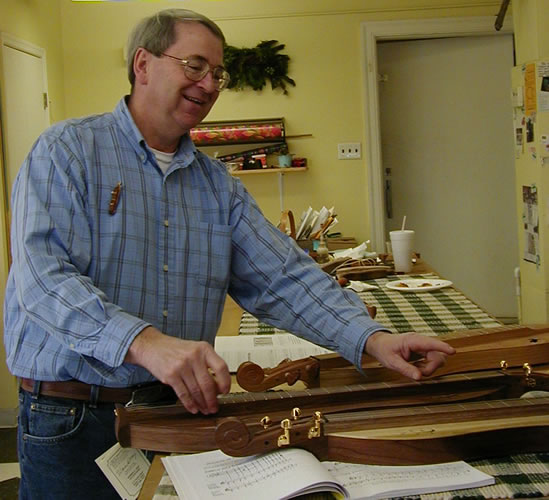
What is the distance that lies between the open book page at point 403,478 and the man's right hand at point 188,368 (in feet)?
0.66

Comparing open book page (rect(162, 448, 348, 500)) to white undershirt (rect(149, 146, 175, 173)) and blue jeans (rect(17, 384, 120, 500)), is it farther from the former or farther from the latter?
white undershirt (rect(149, 146, 175, 173))

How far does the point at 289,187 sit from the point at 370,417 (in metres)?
4.23

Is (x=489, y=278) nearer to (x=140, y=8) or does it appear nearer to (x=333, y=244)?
(x=333, y=244)

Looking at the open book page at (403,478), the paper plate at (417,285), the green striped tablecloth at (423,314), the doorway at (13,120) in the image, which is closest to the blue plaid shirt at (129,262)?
the open book page at (403,478)

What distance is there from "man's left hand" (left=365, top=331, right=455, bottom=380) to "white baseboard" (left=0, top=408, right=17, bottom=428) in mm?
3123

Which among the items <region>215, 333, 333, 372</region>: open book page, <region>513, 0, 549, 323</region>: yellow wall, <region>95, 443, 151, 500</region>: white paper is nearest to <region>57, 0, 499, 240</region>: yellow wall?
<region>513, 0, 549, 323</region>: yellow wall

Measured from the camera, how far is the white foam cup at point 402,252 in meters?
3.41

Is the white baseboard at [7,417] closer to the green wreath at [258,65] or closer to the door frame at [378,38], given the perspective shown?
the green wreath at [258,65]

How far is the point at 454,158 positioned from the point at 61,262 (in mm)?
4626

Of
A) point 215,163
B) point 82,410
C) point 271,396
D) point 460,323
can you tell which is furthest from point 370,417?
point 460,323

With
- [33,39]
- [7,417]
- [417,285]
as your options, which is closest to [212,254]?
[417,285]

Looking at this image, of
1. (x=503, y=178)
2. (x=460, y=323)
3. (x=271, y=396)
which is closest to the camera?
Answer: (x=271, y=396)

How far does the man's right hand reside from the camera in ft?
3.62

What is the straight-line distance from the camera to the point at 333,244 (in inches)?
179
